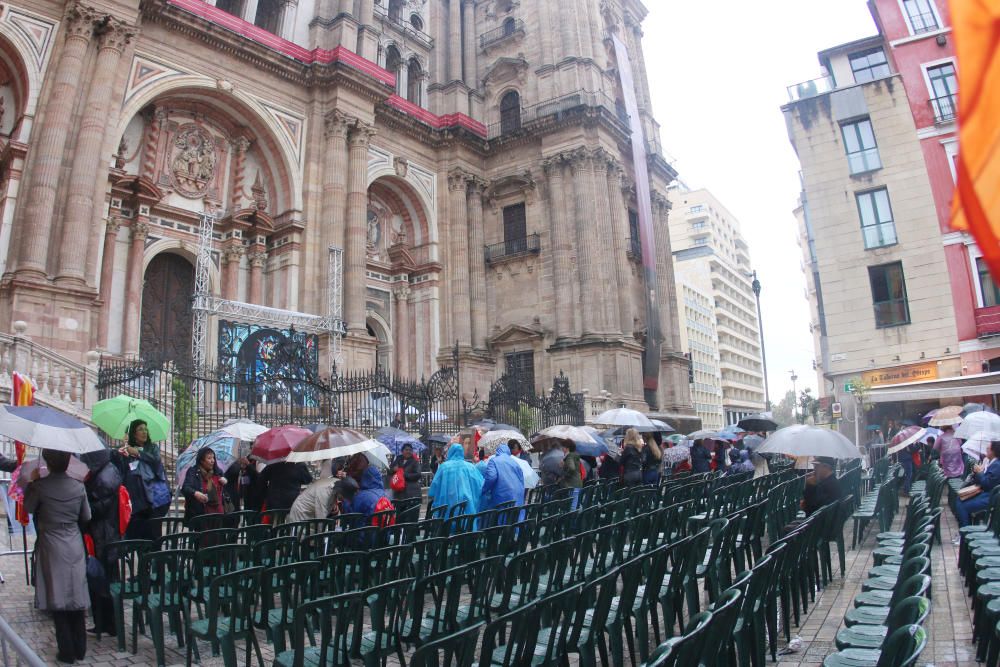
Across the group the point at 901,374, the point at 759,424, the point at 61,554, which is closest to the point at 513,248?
the point at 759,424

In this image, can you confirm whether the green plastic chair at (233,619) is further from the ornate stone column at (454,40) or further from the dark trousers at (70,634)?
the ornate stone column at (454,40)

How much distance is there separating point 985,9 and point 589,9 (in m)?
31.9

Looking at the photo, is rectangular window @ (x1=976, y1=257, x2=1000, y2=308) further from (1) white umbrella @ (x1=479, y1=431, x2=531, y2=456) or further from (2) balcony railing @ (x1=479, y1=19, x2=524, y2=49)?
Result: (2) balcony railing @ (x1=479, y1=19, x2=524, y2=49)

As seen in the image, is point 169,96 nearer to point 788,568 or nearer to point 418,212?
point 418,212

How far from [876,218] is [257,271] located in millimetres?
22389

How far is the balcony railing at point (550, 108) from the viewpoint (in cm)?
2764

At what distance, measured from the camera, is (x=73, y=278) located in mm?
15875

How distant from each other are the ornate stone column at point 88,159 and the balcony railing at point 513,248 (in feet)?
50.6

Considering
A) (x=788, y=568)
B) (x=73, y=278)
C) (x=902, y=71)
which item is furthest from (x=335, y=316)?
(x=902, y=71)

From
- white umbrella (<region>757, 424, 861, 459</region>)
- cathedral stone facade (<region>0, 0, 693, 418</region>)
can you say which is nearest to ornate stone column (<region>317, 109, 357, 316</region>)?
cathedral stone facade (<region>0, 0, 693, 418</region>)

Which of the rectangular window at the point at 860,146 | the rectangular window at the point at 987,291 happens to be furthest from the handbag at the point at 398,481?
the rectangular window at the point at 860,146

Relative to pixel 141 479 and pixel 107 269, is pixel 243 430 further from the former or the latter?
pixel 107 269

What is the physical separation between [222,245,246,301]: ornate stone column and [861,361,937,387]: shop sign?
Result: 871 inches

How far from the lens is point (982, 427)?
935 cm
